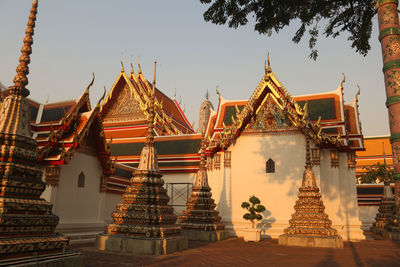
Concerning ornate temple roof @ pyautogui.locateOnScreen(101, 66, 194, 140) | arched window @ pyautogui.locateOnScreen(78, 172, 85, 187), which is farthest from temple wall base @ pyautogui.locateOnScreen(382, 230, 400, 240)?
ornate temple roof @ pyautogui.locateOnScreen(101, 66, 194, 140)

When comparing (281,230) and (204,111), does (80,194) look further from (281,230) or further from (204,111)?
(204,111)

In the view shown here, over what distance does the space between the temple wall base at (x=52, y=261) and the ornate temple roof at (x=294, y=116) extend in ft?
32.7

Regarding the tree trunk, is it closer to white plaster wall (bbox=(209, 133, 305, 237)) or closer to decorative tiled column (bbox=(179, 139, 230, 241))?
decorative tiled column (bbox=(179, 139, 230, 241))

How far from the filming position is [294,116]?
14234mm

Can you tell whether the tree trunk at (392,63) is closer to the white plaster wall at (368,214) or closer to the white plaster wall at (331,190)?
the white plaster wall at (331,190)

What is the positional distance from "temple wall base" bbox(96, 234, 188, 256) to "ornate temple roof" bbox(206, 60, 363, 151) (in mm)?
6844

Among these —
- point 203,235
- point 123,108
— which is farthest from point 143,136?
point 203,235

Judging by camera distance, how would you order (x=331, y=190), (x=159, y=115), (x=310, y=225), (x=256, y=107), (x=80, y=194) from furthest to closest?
(x=159, y=115), (x=256, y=107), (x=331, y=190), (x=310, y=225), (x=80, y=194)

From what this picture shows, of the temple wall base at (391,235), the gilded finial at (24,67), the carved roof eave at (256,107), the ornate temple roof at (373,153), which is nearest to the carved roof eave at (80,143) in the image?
the gilded finial at (24,67)

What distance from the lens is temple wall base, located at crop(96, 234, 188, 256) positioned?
7.84 meters

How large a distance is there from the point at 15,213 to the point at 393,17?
4.69 meters

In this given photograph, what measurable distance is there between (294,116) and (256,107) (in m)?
1.95

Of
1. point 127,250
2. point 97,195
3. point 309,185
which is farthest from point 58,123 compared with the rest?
point 309,185

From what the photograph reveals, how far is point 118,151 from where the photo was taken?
2100 centimetres
